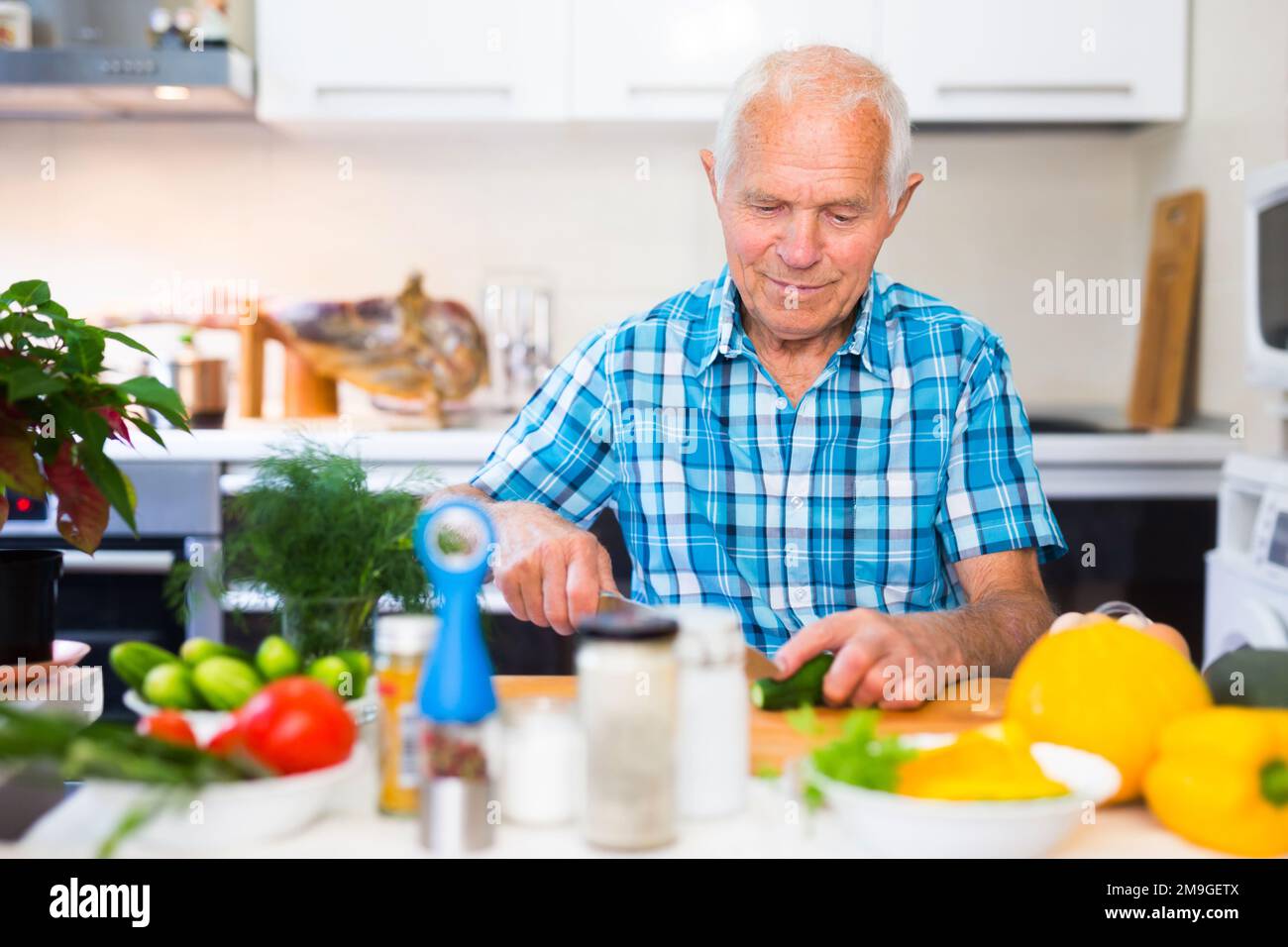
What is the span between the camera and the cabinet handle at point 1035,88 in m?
2.65

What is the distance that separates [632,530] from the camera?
169cm

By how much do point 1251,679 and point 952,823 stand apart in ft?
1.12

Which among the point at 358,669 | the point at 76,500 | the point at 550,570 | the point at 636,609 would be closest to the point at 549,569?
the point at 550,570

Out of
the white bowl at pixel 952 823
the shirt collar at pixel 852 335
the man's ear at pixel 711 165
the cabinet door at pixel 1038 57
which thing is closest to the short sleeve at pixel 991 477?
the shirt collar at pixel 852 335

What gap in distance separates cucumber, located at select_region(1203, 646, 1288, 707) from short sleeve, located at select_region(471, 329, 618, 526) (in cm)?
88

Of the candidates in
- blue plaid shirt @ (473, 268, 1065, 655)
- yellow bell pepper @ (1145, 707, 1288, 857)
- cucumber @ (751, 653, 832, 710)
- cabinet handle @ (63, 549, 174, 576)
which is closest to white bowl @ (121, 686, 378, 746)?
cucumber @ (751, 653, 832, 710)

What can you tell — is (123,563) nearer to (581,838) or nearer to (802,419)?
(802,419)

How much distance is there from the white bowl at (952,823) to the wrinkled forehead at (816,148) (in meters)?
0.86

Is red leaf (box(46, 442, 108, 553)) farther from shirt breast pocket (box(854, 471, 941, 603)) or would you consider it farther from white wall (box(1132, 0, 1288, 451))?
white wall (box(1132, 0, 1288, 451))

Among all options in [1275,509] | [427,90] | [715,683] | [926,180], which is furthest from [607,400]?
[926,180]

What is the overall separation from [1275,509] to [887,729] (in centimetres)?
122

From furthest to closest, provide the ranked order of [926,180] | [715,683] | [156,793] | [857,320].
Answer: [926,180], [857,320], [715,683], [156,793]
